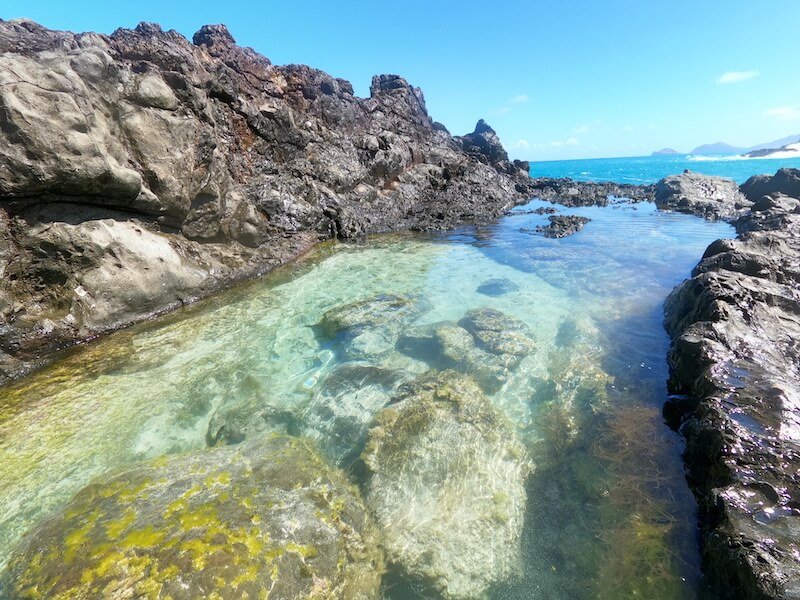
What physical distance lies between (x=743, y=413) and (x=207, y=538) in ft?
25.5

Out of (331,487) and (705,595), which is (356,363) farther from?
(705,595)

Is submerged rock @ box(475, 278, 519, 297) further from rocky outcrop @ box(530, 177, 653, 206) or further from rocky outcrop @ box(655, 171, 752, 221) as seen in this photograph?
rocky outcrop @ box(530, 177, 653, 206)

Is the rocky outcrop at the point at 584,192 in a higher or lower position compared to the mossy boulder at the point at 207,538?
higher

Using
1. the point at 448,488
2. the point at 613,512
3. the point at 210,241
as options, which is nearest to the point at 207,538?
the point at 448,488

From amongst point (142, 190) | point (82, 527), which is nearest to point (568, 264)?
point (142, 190)

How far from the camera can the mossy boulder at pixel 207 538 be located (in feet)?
11.9

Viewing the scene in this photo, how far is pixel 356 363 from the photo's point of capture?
945 cm

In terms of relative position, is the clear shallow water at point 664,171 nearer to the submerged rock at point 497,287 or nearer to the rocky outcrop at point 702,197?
the rocky outcrop at point 702,197

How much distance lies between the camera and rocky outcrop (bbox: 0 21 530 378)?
9.33 metres

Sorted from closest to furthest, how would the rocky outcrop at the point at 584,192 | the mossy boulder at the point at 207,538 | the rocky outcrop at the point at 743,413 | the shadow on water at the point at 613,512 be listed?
the mossy boulder at the point at 207,538, the rocky outcrop at the point at 743,413, the shadow on water at the point at 613,512, the rocky outcrop at the point at 584,192

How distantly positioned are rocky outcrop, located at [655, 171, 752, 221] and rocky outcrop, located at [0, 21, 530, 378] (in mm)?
24966

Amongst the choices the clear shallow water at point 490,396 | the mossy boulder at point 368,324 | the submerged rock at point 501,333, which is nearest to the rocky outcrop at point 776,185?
the clear shallow water at point 490,396

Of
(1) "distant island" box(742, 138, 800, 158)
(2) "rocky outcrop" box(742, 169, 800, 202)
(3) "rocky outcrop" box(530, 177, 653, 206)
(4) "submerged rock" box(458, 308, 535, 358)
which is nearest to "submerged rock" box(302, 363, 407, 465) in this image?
(4) "submerged rock" box(458, 308, 535, 358)

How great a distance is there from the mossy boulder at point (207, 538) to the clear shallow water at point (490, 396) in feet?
2.98
